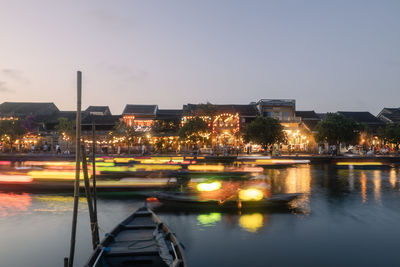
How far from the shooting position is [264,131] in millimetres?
44094

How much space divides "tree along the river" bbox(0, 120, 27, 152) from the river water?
108ft

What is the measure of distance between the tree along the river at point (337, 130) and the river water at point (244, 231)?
22.9 m

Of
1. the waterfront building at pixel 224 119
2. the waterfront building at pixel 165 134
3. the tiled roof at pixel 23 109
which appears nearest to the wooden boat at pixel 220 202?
the waterfront building at pixel 224 119

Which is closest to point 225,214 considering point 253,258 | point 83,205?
point 253,258

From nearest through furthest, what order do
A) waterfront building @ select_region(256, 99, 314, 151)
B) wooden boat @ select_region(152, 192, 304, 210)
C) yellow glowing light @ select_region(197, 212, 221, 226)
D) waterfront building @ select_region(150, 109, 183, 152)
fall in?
yellow glowing light @ select_region(197, 212, 221, 226)
wooden boat @ select_region(152, 192, 304, 210)
waterfront building @ select_region(150, 109, 183, 152)
waterfront building @ select_region(256, 99, 314, 151)

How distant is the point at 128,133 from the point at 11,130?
19531 mm

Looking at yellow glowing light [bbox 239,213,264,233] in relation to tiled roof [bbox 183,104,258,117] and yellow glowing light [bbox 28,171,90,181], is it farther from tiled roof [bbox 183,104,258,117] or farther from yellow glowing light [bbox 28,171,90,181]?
tiled roof [bbox 183,104,258,117]

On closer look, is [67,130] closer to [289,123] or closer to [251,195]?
[289,123]

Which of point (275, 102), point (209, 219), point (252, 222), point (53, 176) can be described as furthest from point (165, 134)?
point (252, 222)

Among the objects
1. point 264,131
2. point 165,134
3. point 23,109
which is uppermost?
point 23,109

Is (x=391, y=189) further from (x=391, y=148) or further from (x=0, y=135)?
Answer: (x=0, y=135)

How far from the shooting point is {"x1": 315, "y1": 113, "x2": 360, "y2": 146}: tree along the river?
43.6 meters

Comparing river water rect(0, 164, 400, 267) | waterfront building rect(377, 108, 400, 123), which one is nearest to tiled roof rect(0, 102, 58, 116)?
river water rect(0, 164, 400, 267)

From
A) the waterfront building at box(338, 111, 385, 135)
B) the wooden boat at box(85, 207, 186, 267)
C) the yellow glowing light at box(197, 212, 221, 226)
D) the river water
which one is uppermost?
the waterfront building at box(338, 111, 385, 135)
